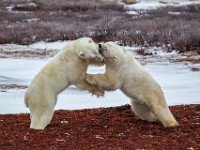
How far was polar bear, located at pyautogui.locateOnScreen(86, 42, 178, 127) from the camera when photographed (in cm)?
757

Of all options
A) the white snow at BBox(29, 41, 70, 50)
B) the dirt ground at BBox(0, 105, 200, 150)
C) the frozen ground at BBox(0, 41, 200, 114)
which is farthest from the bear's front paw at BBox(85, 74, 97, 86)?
the white snow at BBox(29, 41, 70, 50)

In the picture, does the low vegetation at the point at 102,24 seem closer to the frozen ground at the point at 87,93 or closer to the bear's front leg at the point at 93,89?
the frozen ground at the point at 87,93

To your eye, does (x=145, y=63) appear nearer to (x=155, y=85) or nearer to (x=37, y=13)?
(x=155, y=85)

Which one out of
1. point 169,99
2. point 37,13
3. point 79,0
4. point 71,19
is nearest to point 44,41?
point 71,19

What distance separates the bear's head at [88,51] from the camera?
739 centimetres

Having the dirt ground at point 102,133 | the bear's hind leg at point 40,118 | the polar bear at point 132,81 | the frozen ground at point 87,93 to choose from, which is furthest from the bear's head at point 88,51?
the frozen ground at point 87,93

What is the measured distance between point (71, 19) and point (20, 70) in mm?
16106

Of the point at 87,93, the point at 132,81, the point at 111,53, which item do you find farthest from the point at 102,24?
the point at 111,53

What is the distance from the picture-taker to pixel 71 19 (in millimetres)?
35438

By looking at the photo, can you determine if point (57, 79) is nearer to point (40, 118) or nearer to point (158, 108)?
point (40, 118)

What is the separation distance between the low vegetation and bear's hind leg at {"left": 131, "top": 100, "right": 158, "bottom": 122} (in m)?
14.5

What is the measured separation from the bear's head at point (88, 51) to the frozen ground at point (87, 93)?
4.65 metres

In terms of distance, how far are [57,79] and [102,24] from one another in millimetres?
24038

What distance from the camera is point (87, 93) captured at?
14.5 meters
